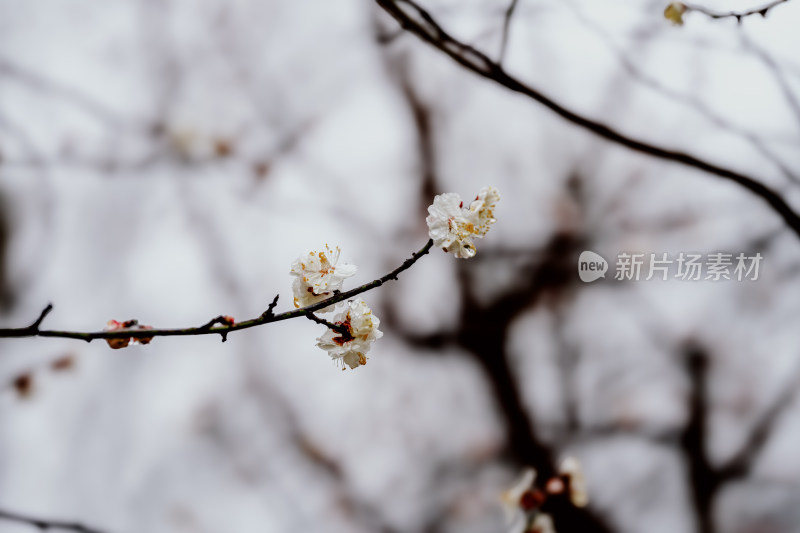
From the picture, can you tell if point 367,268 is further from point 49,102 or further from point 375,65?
point 49,102

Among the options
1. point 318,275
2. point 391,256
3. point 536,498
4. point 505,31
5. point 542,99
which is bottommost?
point 536,498

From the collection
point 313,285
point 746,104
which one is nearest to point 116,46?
point 313,285

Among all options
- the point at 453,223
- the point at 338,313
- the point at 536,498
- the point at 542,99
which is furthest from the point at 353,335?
the point at 542,99

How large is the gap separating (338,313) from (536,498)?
23.7 inches

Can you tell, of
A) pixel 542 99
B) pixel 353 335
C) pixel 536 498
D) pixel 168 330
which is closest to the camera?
pixel 168 330

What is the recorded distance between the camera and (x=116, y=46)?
3.39 feet

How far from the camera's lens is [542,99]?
103 centimetres

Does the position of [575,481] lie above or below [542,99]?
below

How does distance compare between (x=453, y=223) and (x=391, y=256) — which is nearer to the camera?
(x=453, y=223)

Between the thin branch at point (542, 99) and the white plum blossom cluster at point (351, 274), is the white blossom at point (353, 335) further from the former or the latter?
the thin branch at point (542, 99)

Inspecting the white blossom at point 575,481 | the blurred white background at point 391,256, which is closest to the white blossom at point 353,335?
the blurred white background at point 391,256

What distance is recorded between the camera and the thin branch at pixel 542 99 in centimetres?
101

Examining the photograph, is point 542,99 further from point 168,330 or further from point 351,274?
point 168,330

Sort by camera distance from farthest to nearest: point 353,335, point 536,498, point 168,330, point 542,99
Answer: point 542,99 < point 536,498 < point 353,335 < point 168,330
